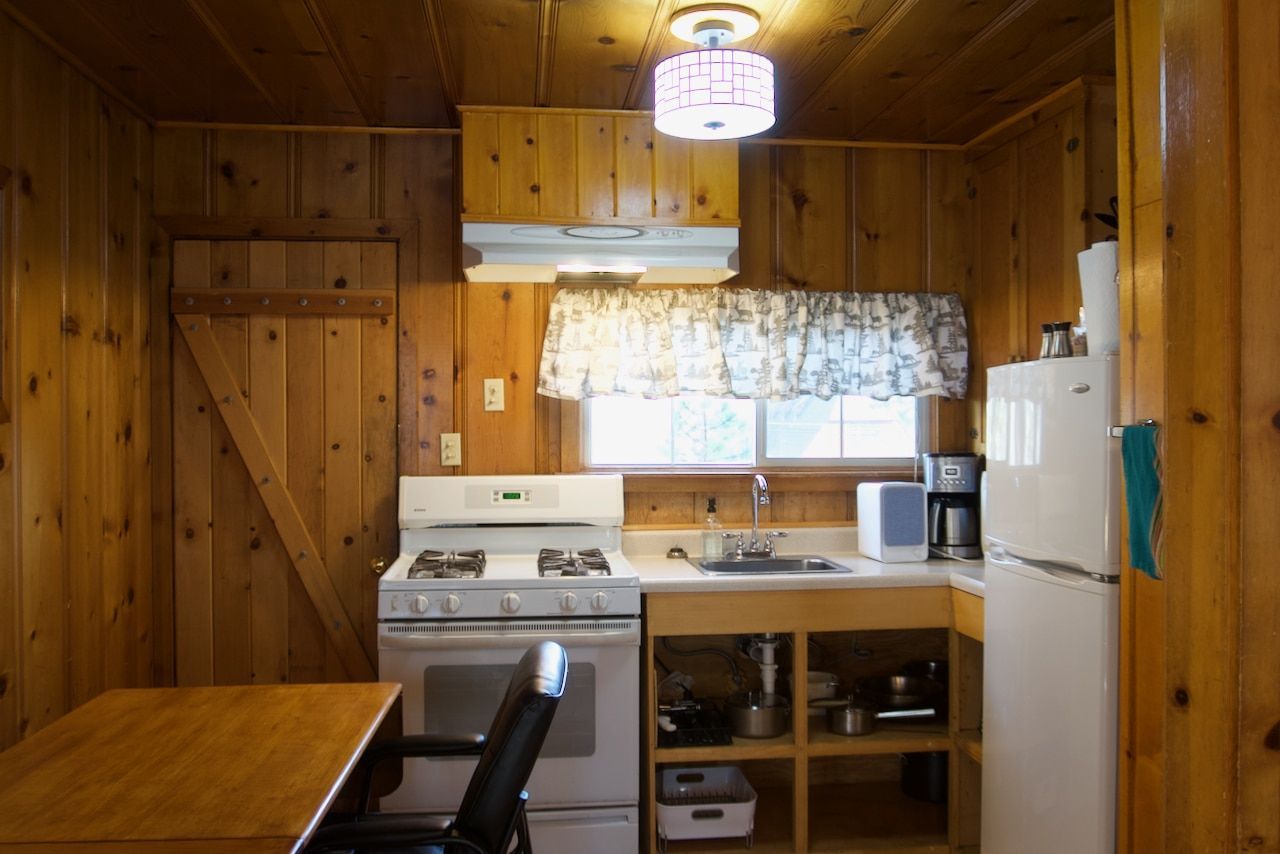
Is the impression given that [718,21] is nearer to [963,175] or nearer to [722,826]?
[963,175]

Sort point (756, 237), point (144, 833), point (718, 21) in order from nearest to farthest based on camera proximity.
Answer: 1. point (144, 833)
2. point (718, 21)
3. point (756, 237)

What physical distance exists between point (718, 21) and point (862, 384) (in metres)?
1.57

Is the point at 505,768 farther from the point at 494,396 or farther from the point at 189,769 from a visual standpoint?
the point at 494,396

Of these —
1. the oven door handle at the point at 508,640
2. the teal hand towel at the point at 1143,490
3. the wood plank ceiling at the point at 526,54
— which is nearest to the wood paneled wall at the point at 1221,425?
the teal hand towel at the point at 1143,490

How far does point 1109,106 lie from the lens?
3.02m

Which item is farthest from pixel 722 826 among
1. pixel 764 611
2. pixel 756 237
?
pixel 756 237

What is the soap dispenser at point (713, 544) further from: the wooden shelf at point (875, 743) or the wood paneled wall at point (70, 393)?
the wood paneled wall at point (70, 393)

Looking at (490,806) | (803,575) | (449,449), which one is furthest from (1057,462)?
(449,449)

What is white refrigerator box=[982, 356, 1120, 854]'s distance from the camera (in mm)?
2324

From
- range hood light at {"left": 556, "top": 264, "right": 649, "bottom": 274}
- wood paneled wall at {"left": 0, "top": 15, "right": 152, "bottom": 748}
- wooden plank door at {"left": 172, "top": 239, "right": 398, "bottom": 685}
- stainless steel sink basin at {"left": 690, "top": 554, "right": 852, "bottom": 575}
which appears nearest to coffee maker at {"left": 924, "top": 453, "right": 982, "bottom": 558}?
stainless steel sink basin at {"left": 690, "top": 554, "right": 852, "bottom": 575}

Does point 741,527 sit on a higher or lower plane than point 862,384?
lower

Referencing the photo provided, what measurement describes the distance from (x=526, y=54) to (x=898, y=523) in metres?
1.92

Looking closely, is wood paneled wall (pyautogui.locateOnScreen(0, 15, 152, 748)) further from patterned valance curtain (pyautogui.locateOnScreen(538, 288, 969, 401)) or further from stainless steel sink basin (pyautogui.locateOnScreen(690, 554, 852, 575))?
stainless steel sink basin (pyautogui.locateOnScreen(690, 554, 852, 575))

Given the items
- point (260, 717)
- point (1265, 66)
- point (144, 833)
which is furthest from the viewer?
point (260, 717)
